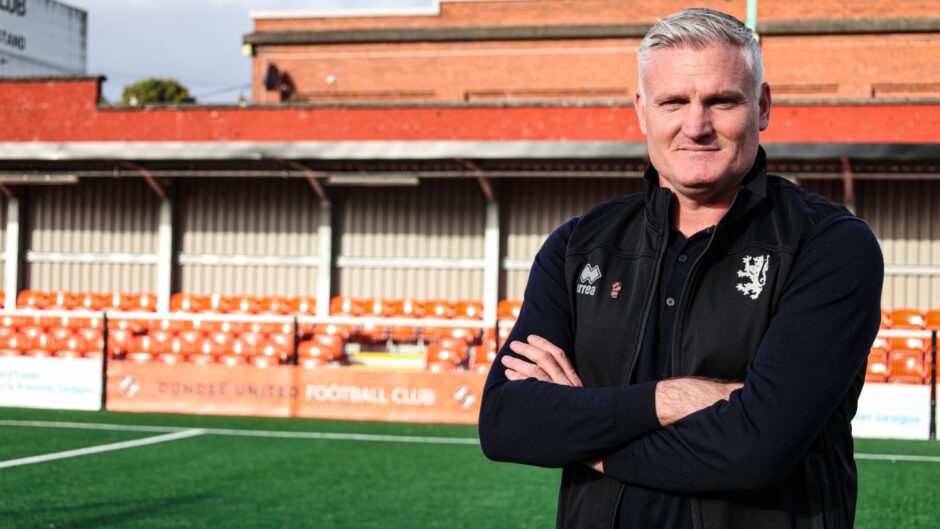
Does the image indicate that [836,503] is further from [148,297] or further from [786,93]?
[786,93]

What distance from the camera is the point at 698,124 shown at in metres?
2.18

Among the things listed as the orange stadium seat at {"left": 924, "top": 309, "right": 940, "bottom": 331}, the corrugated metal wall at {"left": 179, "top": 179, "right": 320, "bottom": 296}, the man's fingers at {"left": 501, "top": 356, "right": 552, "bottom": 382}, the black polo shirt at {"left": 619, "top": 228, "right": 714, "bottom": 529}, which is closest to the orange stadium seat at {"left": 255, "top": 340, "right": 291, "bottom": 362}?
the corrugated metal wall at {"left": 179, "top": 179, "right": 320, "bottom": 296}

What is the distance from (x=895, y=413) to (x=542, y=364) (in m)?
12.2

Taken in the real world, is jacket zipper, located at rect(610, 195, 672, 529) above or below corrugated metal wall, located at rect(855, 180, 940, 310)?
below

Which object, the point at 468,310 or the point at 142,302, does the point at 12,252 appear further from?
the point at 468,310

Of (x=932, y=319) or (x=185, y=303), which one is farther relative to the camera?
(x=185, y=303)

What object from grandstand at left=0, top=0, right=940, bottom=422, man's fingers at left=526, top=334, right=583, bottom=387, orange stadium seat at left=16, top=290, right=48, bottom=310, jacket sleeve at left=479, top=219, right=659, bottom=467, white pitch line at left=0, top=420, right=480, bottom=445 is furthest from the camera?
orange stadium seat at left=16, top=290, right=48, bottom=310

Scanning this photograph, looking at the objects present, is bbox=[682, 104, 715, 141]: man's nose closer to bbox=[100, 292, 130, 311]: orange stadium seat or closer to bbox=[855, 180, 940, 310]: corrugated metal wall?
bbox=[855, 180, 940, 310]: corrugated metal wall

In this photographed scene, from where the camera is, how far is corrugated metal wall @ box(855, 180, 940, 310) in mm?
20969

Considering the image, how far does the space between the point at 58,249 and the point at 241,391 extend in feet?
37.6

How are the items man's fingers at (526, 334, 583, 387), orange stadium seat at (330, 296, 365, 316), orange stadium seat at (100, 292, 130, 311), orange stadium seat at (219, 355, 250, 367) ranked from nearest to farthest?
1. man's fingers at (526, 334, 583, 387)
2. orange stadium seat at (219, 355, 250, 367)
3. orange stadium seat at (330, 296, 365, 316)
4. orange stadium seat at (100, 292, 130, 311)

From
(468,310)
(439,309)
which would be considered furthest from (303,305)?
(468,310)

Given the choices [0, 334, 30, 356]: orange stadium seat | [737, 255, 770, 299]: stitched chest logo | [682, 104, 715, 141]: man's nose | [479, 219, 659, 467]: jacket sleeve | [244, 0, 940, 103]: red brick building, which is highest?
[244, 0, 940, 103]: red brick building

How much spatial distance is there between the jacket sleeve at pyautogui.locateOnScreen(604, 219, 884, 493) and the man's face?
0.77ft
